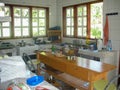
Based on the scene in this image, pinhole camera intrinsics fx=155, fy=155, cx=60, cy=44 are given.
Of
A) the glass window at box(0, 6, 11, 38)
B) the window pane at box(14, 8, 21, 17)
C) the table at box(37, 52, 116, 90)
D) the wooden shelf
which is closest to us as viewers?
the table at box(37, 52, 116, 90)

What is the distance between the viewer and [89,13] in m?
4.89

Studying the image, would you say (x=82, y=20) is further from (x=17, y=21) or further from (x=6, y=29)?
(x=6, y=29)

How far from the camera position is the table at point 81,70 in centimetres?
257

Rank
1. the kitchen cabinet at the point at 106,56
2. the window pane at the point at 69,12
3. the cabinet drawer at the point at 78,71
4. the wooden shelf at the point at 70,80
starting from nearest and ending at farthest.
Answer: the cabinet drawer at the point at 78,71 → the wooden shelf at the point at 70,80 → the kitchen cabinet at the point at 106,56 → the window pane at the point at 69,12

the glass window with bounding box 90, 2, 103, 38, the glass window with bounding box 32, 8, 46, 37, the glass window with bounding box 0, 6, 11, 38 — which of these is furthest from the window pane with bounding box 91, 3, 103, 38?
the glass window with bounding box 0, 6, 11, 38

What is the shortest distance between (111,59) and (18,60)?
2.65 meters

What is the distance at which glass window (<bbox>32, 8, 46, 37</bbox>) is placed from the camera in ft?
18.6

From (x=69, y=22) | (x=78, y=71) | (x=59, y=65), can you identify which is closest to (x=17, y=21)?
(x=69, y=22)

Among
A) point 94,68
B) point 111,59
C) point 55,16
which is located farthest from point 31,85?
point 55,16

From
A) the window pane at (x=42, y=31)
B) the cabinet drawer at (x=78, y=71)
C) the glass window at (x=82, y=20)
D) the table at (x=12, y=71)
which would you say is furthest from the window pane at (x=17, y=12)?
the table at (x=12, y=71)

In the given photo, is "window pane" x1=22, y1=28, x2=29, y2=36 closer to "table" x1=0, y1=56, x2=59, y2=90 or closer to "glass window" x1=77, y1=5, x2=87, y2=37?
"glass window" x1=77, y1=5, x2=87, y2=37

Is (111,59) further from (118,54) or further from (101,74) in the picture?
(101,74)

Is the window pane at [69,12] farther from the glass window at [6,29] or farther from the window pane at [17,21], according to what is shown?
the glass window at [6,29]

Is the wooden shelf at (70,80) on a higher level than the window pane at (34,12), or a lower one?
lower
